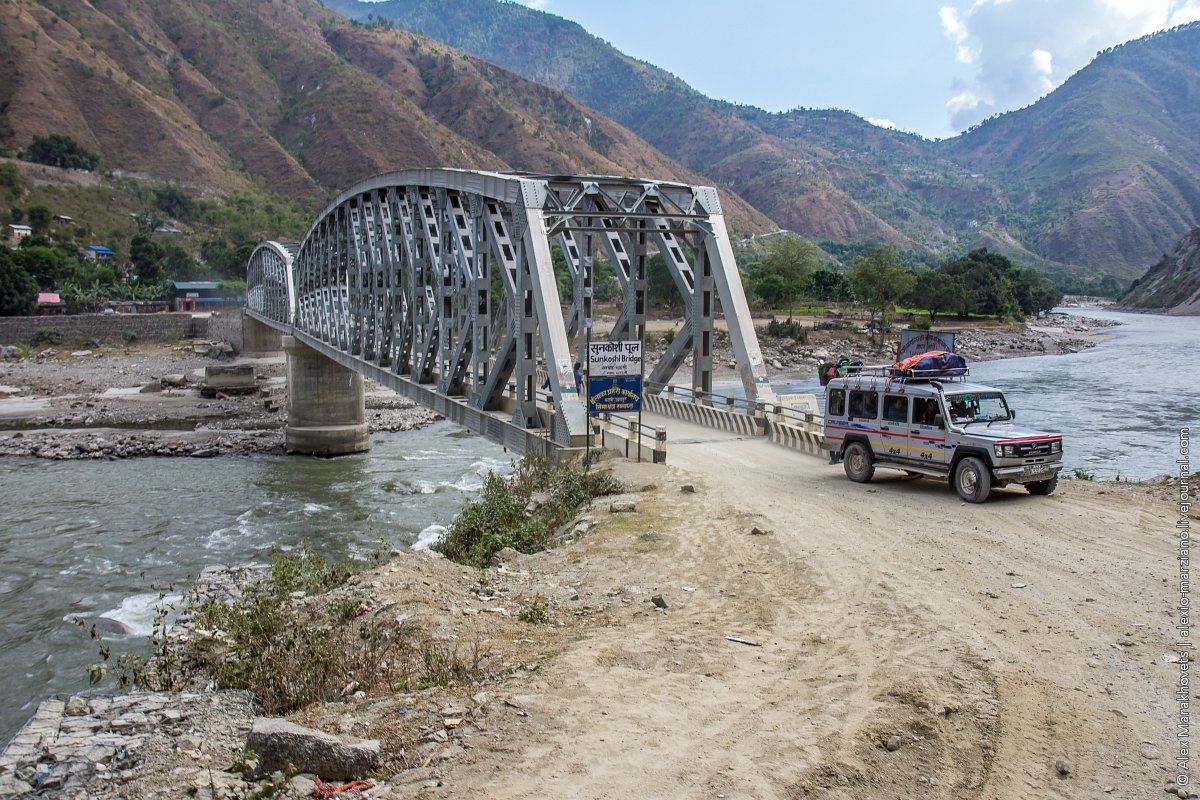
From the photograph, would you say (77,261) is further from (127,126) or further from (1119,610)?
(1119,610)

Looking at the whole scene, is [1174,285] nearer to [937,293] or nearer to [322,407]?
[937,293]

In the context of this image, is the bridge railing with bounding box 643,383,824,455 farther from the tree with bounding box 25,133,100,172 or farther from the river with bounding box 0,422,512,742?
the tree with bounding box 25,133,100,172

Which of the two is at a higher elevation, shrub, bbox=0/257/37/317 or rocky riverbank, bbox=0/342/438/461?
shrub, bbox=0/257/37/317

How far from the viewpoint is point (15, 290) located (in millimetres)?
75688

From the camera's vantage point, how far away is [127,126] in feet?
434

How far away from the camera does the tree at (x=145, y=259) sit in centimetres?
9625

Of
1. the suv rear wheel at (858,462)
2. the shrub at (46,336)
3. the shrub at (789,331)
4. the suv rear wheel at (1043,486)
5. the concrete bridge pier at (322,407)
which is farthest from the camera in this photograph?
the shrub at (789,331)

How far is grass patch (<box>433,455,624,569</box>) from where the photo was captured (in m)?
14.0

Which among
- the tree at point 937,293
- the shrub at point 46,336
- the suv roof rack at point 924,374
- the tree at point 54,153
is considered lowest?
the shrub at point 46,336

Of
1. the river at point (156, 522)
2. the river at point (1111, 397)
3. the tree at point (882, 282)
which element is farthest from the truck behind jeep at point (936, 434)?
the tree at point (882, 282)

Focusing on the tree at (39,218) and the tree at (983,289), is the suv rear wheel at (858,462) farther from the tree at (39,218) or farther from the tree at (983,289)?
the tree at (39,218)

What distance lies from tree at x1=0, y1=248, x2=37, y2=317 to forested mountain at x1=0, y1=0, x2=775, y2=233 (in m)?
53.1

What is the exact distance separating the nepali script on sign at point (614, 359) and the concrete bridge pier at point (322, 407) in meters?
26.9

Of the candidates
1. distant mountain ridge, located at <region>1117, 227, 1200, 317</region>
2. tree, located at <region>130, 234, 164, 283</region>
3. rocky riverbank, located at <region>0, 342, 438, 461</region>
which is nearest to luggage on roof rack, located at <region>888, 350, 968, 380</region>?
rocky riverbank, located at <region>0, 342, 438, 461</region>
